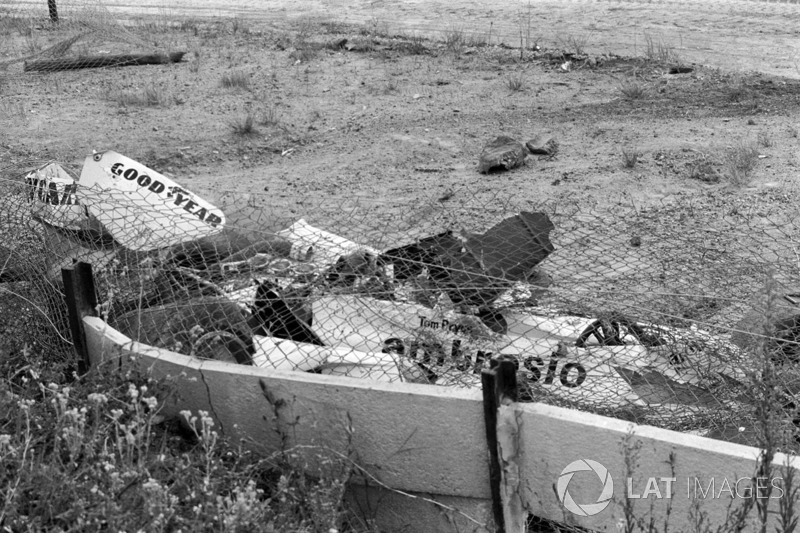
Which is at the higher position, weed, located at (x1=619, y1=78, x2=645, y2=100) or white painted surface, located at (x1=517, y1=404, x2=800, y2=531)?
white painted surface, located at (x1=517, y1=404, x2=800, y2=531)

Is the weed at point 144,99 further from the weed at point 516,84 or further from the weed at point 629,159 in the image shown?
the weed at point 629,159

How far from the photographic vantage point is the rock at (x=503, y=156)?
6664mm

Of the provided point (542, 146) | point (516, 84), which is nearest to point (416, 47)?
point (516, 84)

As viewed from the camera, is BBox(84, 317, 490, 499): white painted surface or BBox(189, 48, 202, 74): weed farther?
BBox(189, 48, 202, 74): weed

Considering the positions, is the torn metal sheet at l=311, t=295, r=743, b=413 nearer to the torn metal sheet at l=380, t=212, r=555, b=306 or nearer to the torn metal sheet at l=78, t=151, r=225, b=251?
the torn metal sheet at l=380, t=212, r=555, b=306

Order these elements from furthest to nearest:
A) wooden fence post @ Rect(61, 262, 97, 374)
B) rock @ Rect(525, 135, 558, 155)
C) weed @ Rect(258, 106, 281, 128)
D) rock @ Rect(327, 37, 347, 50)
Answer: rock @ Rect(327, 37, 347, 50) → weed @ Rect(258, 106, 281, 128) → rock @ Rect(525, 135, 558, 155) → wooden fence post @ Rect(61, 262, 97, 374)

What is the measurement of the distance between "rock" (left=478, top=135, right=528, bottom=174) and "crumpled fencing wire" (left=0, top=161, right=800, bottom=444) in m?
2.70

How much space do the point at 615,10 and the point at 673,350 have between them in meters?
9.83

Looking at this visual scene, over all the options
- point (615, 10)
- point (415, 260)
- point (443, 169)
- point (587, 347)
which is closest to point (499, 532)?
point (587, 347)

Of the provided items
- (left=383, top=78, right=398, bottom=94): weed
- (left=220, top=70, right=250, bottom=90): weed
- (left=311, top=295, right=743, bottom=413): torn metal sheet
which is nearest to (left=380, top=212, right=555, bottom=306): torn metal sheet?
(left=311, top=295, right=743, bottom=413): torn metal sheet

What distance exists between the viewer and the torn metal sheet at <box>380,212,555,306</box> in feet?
11.3

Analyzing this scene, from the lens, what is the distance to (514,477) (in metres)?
2.88

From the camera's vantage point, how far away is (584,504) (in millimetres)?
2816

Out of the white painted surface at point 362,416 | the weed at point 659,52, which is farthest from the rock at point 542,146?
the white painted surface at point 362,416
